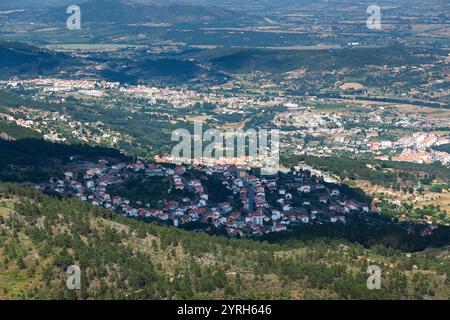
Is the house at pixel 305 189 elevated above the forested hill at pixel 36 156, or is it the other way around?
the forested hill at pixel 36 156

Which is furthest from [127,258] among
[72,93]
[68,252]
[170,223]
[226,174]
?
[72,93]

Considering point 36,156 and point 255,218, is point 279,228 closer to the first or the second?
point 255,218

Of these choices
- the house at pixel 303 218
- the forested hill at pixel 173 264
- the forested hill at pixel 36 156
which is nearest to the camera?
the forested hill at pixel 173 264

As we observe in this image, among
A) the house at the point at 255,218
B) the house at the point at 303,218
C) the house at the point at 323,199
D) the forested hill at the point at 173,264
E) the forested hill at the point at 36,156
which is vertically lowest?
the house at the point at 323,199

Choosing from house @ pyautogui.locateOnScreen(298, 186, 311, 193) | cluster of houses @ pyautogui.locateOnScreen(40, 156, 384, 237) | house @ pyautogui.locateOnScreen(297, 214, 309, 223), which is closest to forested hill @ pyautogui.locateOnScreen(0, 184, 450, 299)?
cluster of houses @ pyautogui.locateOnScreen(40, 156, 384, 237)

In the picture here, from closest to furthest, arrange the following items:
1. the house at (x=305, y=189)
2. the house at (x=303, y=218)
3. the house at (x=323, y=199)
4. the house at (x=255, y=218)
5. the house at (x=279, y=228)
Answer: the house at (x=279, y=228), the house at (x=255, y=218), the house at (x=303, y=218), the house at (x=323, y=199), the house at (x=305, y=189)

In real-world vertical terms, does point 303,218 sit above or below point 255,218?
below

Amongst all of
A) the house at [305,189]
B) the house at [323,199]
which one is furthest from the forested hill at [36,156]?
the house at [323,199]

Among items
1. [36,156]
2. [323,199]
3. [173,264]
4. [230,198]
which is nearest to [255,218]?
[230,198]

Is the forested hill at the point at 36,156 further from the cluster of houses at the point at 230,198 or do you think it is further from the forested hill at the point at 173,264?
the forested hill at the point at 173,264
